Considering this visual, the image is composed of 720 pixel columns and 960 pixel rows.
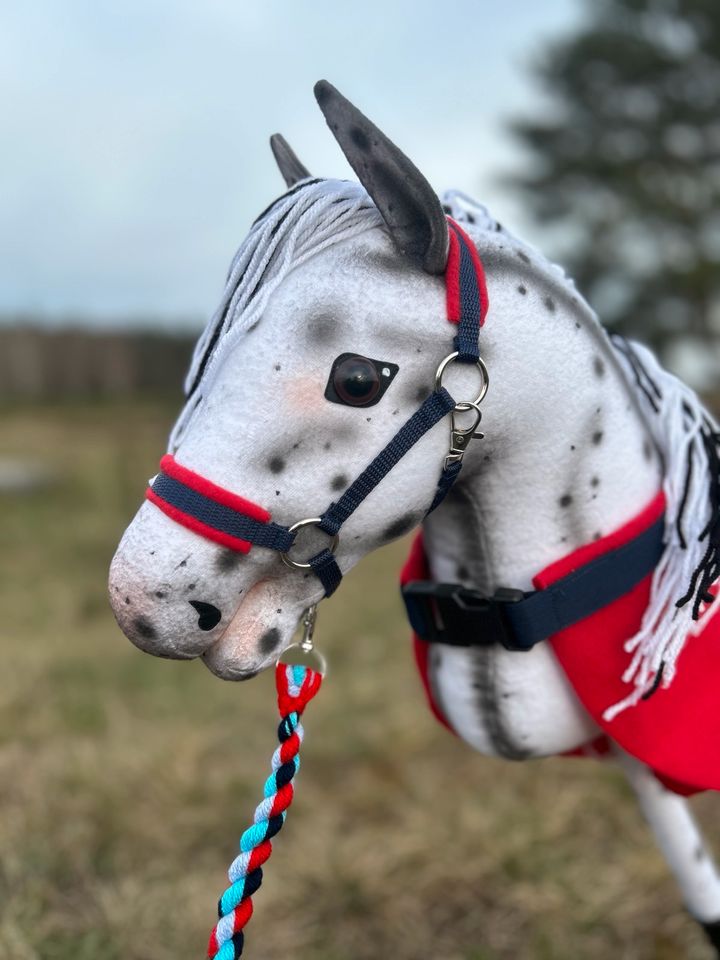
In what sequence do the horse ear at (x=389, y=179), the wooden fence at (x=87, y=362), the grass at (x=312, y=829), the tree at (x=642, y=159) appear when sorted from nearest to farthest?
1. the horse ear at (x=389, y=179)
2. the grass at (x=312, y=829)
3. the tree at (x=642, y=159)
4. the wooden fence at (x=87, y=362)

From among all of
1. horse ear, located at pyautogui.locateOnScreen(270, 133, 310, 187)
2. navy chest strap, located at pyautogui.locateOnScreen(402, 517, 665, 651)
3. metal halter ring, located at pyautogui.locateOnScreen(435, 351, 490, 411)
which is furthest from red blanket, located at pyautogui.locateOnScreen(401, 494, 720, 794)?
horse ear, located at pyautogui.locateOnScreen(270, 133, 310, 187)

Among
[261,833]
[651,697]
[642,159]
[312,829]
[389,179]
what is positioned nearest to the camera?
[389,179]

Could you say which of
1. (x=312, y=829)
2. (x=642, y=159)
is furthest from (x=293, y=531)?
(x=642, y=159)

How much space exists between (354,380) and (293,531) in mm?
162

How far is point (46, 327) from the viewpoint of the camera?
526 inches

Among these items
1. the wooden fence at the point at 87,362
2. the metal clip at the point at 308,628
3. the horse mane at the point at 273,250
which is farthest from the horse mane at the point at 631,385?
the wooden fence at the point at 87,362

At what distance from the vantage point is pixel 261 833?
1.02 meters

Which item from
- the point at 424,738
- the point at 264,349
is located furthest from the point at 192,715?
the point at 264,349

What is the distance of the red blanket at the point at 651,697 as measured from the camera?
113cm

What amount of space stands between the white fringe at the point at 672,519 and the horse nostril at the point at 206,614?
498 millimetres

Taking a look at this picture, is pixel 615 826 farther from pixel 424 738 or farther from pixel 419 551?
pixel 419 551

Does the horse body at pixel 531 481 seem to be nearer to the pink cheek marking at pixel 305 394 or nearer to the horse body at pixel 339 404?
the horse body at pixel 339 404

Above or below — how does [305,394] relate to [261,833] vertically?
above

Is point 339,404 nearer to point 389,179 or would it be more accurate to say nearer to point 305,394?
point 305,394
